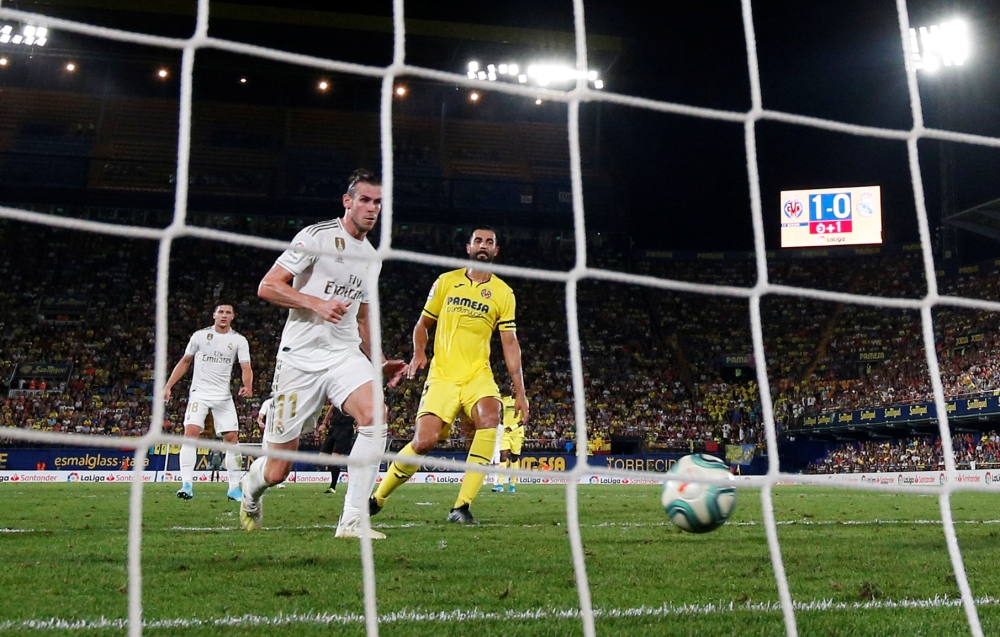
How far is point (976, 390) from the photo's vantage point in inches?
880

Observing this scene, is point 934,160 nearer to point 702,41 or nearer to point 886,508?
point 702,41

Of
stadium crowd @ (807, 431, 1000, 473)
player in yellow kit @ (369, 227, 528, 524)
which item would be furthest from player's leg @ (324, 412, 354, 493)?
stadium crowd @ (807, 431, 1000, 473)

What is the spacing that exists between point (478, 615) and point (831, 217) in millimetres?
28059

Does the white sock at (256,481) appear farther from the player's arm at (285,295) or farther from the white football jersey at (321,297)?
the player's arm at (285,295)

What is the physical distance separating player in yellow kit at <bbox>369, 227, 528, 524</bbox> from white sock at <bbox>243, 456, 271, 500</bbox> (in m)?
0.90

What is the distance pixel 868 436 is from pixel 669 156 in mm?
11534

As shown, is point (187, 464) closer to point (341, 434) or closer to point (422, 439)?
point (341, 434)

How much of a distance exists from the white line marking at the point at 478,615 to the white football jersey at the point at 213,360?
636 cm

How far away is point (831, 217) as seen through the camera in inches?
1129

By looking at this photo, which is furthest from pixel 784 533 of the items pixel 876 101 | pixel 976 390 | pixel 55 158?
pixel 55 158

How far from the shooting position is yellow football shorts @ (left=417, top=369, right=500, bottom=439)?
20.4 ft

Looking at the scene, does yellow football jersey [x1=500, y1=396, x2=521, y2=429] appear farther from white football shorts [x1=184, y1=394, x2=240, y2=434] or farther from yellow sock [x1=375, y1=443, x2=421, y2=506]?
yellow sock [x1=375, y1=443, x2=421, y2=506]

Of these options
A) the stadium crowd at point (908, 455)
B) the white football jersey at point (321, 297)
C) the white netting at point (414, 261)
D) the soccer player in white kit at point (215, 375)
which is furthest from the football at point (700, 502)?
the stadium crowd at point (908, 455)

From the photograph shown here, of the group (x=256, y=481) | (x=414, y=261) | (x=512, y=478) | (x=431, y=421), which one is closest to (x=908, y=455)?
(x=512, y=478)
